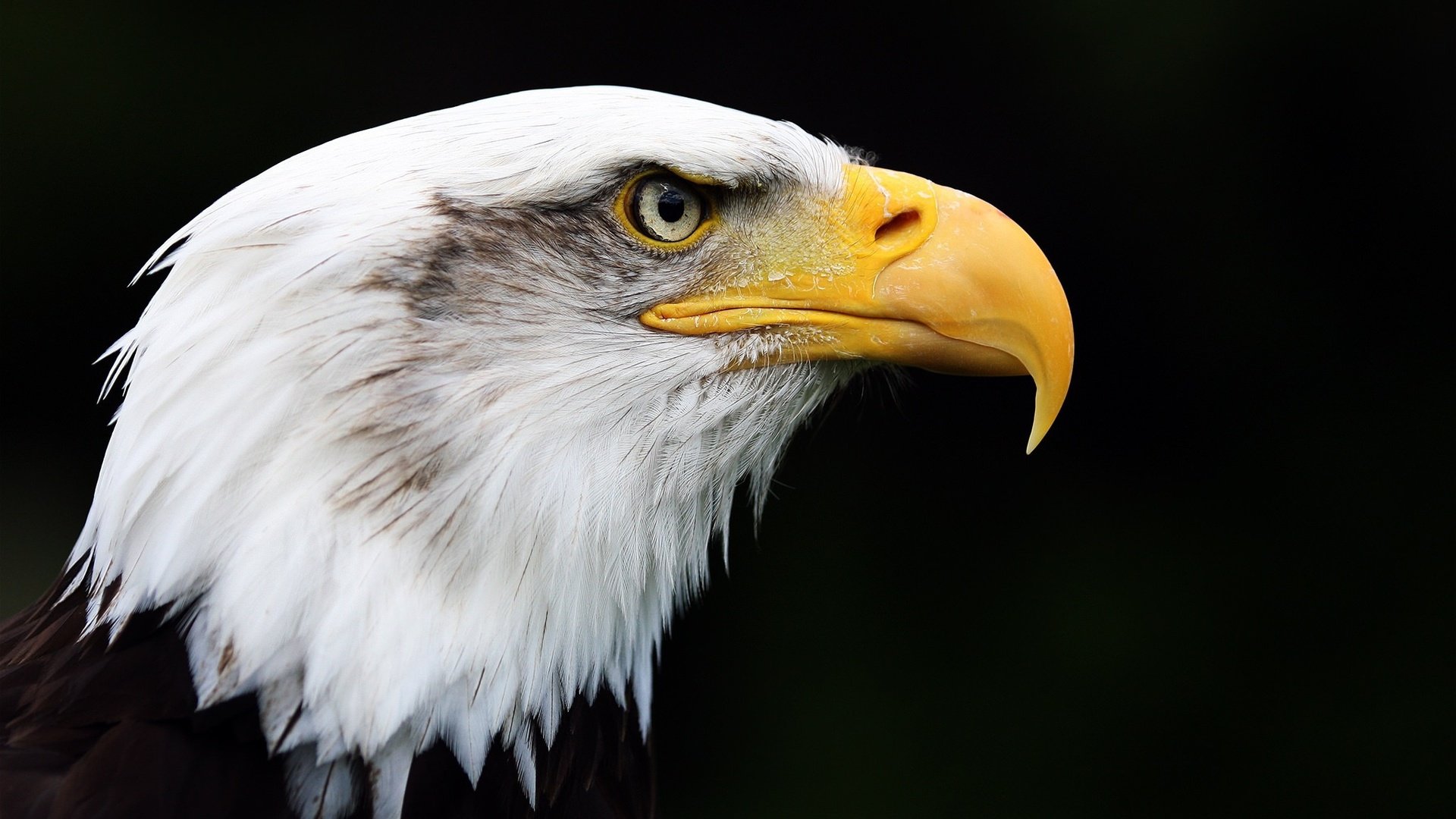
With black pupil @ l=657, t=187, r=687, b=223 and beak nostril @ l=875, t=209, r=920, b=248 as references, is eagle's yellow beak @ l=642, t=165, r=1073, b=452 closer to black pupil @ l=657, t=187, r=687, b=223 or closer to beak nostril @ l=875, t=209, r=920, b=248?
beak nostril @ l=875, t=209, r=920, b=248

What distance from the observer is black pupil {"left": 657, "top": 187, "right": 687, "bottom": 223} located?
5.82 ft

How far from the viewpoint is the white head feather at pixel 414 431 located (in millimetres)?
1543

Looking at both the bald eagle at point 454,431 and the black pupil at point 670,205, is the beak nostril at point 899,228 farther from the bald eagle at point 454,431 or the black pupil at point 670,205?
the black pupil at point 670,205

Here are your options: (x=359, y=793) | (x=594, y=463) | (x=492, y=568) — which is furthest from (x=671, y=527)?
(x=359, y=793)

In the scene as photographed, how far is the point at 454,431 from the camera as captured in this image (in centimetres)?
160

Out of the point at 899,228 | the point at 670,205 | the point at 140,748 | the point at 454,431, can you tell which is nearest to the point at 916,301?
the point at 899,228

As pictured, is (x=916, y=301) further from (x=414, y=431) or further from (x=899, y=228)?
(x=414, y=431)

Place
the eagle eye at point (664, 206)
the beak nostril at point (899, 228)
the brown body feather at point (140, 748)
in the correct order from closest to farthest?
1. the brown body feather at point (140, 748)
2. the eagle eye at point (664, 206)
3. the beak nostril at point (899, 228)

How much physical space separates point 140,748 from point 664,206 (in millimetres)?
954

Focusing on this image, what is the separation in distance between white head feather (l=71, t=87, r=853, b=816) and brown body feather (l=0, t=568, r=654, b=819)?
0.03 m

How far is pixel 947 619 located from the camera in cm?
410

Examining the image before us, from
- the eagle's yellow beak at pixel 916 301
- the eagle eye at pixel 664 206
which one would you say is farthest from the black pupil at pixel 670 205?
the eagle's yellow beak at pixel 916 301

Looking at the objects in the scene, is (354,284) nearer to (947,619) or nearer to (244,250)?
(244,250)

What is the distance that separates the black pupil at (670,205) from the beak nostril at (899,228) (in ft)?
1.00
